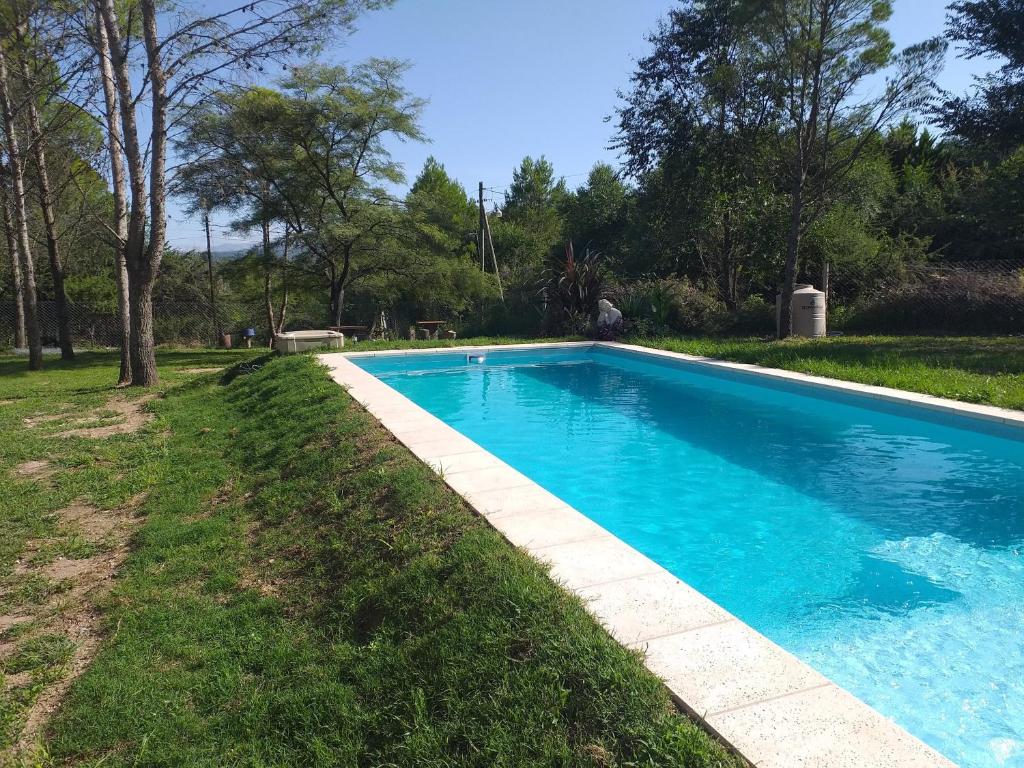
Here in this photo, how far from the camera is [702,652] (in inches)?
89.5

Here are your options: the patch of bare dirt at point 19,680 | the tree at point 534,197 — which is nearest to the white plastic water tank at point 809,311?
the patch of bare dirt at point 19,680

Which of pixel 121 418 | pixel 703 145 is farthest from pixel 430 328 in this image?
pixel 121 418

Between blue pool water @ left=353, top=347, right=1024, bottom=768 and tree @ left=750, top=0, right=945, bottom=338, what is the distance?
4.72m

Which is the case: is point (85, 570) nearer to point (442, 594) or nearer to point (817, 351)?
point (442, 594)

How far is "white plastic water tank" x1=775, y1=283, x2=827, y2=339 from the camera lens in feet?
37.8

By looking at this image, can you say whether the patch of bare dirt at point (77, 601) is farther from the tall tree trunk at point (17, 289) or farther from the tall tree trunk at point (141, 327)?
the tall tree trunk at point (17, 289)

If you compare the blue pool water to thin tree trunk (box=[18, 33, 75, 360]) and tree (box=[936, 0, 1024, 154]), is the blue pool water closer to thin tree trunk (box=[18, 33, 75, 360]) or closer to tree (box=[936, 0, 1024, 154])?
tree (box=[936, 0, 1024, 154])

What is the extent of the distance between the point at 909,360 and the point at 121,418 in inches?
381

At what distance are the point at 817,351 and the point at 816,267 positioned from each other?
5.33 meters

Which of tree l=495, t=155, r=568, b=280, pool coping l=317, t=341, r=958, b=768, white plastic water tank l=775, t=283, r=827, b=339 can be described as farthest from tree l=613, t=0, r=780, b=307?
tree l=495, t=155, r=568, b=280

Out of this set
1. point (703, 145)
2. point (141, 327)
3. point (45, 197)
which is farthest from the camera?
point (703, 145)

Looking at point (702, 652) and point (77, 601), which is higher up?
point (702, 652)

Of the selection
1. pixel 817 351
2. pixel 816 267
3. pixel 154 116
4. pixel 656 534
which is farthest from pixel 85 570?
pixel 816 267

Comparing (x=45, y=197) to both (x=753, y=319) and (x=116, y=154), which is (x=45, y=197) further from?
(x=753, y=319)
